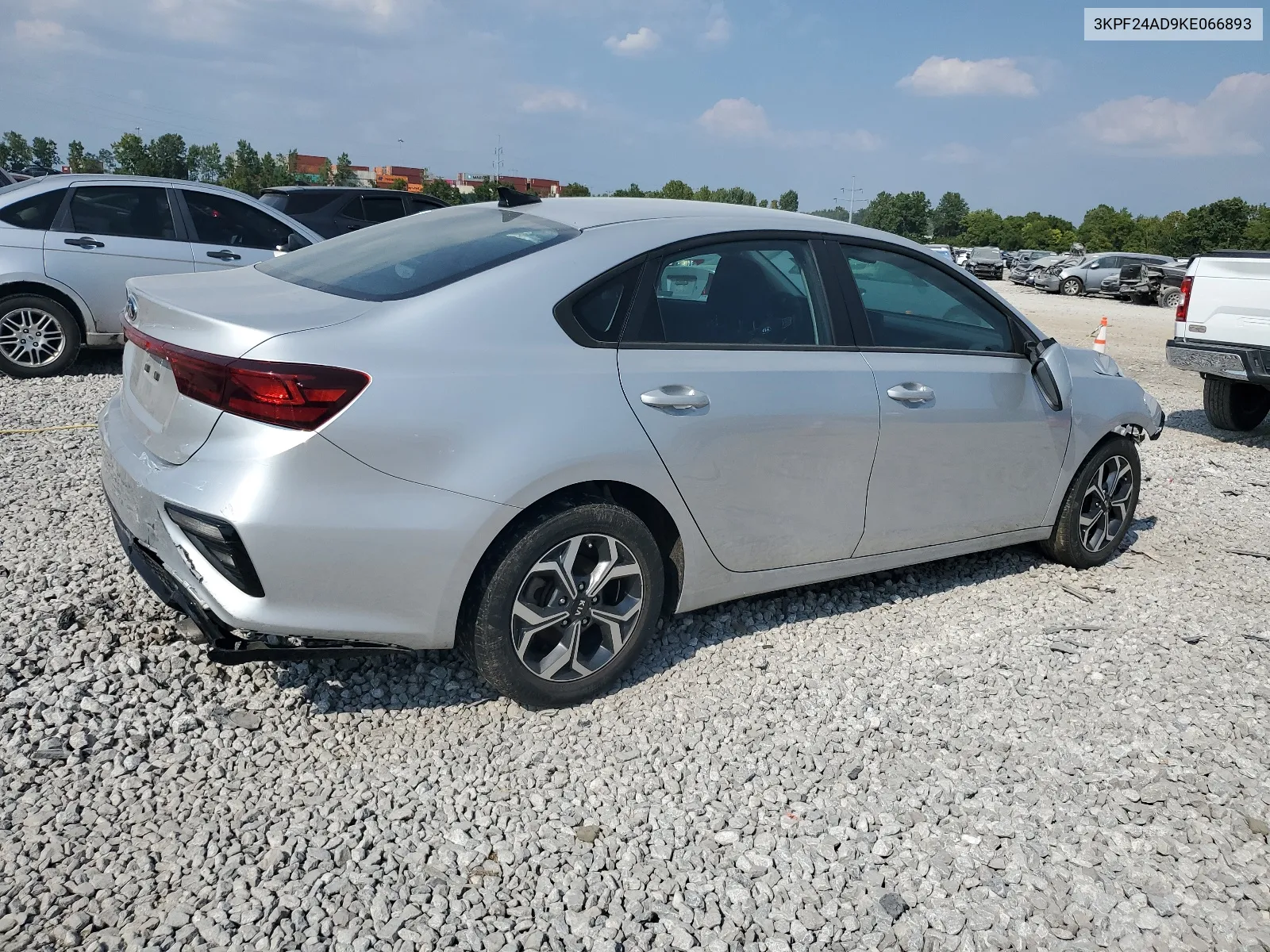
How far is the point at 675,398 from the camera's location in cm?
342

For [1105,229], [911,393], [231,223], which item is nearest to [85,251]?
[231,223]

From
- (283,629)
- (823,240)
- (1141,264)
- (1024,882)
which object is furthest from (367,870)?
(1141,264)

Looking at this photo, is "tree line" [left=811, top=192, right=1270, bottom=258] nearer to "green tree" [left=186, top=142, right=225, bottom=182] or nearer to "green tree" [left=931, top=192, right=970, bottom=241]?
"green tree" [left=931, top=192, right=970, bottom=241]

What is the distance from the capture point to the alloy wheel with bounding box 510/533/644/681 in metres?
3.26

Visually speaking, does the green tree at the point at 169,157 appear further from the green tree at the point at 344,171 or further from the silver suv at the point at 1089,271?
the silver suv at the point at 1089,271

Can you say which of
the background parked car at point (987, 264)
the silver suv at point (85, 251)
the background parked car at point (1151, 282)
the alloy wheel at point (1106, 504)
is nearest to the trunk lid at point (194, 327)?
the alloy wheel at point (1106, 504)

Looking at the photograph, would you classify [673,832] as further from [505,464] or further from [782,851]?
[505,464]

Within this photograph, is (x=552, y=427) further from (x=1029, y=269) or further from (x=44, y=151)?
(x=44, y=151)

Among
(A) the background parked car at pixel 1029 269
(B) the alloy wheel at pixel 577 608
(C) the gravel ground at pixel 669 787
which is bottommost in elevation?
(C) the gravel ground at pixel 669 787

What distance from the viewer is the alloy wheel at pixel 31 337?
27.4 ft

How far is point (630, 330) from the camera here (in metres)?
3.44

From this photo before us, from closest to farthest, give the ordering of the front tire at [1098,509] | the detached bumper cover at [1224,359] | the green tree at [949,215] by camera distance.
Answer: the front tire at [1098,509] < the detached bumper cover at [1224,359] < the green tree at [949,215]

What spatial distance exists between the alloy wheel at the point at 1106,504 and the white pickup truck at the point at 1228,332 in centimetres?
403

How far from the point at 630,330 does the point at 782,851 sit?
5.67 ft
